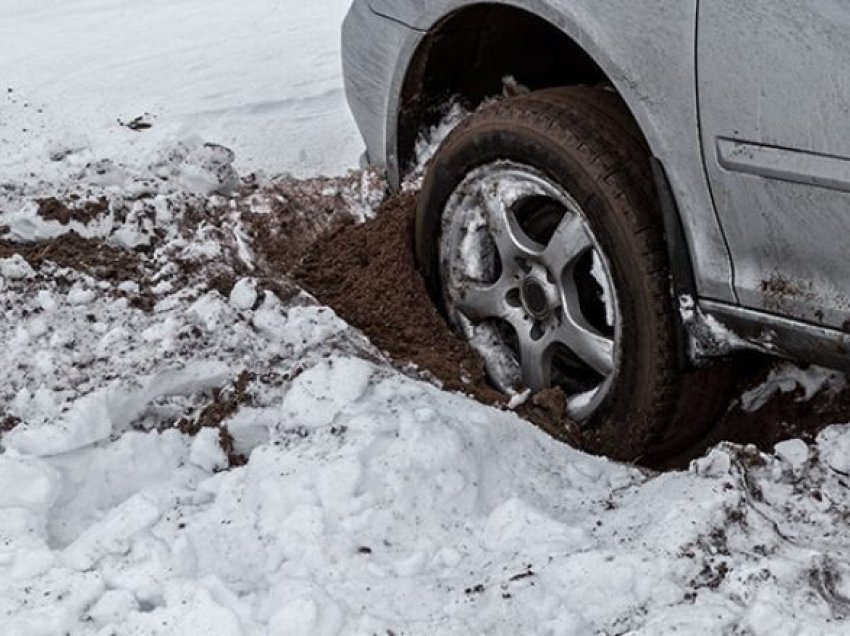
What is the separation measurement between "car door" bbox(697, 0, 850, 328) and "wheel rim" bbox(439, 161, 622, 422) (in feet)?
1.52

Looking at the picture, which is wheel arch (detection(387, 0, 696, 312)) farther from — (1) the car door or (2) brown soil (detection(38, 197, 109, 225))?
(2) brown soil (detection(38, 197, 109, 225))

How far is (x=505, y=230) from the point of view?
11.2ft

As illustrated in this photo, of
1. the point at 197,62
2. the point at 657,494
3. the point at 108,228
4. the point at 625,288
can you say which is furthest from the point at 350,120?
the point at 657,494

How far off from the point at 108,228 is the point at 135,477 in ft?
4.17

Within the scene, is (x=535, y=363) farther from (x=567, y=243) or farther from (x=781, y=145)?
(x=781, y=145)

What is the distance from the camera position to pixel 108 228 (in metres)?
4.12

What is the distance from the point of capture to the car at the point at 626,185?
8.61 feet

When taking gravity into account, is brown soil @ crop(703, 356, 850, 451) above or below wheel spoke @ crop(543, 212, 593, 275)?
below

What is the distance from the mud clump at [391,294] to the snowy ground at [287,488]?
0.57 ft

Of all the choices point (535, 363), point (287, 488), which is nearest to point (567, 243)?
point (535, 363)

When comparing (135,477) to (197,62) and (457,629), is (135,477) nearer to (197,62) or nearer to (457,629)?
(457,629)

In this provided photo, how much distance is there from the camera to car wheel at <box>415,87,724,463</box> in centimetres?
309

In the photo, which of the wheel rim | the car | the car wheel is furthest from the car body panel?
the wheel rim

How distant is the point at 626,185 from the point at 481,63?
2.93 ft
